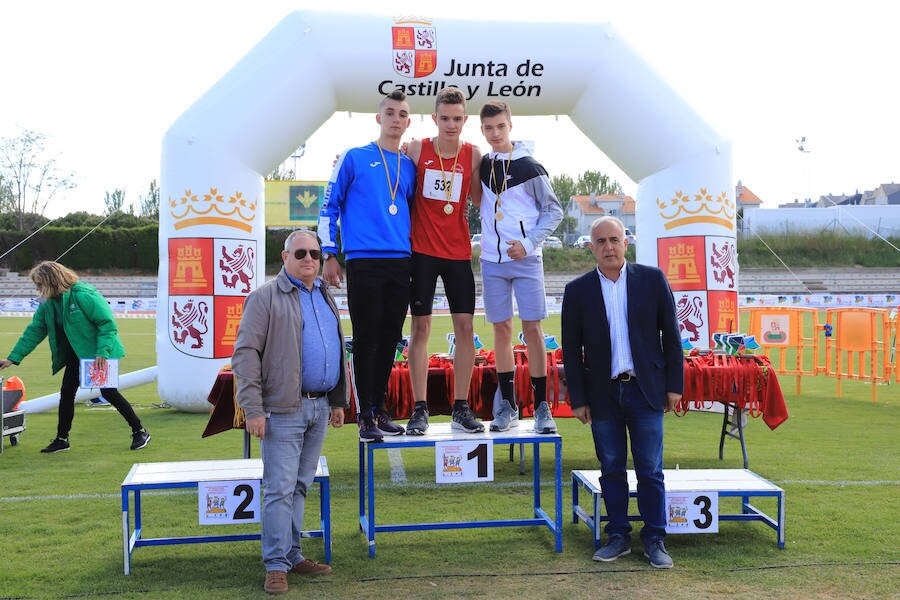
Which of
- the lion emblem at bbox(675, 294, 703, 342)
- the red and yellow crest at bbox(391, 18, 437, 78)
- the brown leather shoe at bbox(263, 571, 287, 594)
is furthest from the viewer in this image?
the lion emblem at bbox(675, 294, 703, 342)

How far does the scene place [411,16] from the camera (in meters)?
8.36

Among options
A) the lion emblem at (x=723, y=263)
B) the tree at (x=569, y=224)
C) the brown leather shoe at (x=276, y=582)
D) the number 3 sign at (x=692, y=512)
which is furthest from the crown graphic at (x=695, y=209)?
the tree at (x=569, y=224)

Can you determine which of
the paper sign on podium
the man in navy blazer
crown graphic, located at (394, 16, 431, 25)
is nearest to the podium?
the man in navy blazer

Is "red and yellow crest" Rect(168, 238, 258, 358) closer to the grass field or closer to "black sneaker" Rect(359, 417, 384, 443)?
the grass field

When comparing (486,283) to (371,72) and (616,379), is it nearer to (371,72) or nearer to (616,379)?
(616,379)

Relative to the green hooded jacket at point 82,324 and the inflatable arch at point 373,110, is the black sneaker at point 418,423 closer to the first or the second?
the green hooded jacket at point 82,324

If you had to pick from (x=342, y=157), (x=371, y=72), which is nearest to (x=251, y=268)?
(x=371, y=72)

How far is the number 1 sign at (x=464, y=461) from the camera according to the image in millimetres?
4359

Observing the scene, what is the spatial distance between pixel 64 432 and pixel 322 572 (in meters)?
4.04

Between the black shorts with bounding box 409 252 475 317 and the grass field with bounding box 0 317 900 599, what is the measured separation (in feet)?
4.17

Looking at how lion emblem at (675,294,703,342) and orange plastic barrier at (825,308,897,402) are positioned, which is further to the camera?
orange plastic barrier at (825,308,897,402)

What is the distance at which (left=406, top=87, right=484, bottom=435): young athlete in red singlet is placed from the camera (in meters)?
4.47

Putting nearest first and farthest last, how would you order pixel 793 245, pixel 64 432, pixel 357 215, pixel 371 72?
pixel 357 215
pixel 64 432
pixel 371 72
pixel 793 245

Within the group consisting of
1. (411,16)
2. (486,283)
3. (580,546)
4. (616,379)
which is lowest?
(580,546)
